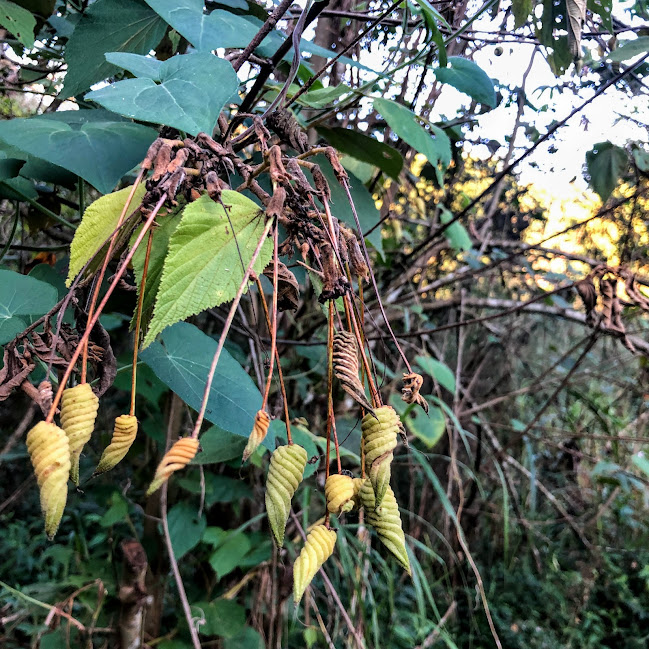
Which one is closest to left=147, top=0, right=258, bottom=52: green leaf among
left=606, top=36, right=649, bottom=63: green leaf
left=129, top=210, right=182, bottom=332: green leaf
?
left=129, top=210, right=182, bottom=332: green leaf

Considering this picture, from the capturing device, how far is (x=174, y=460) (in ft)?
0.61

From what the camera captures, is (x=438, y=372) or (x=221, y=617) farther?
(x=438, y=372)

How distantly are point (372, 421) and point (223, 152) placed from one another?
174 millimetres

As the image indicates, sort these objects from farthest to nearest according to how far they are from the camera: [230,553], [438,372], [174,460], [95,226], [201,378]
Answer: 1. [438,372]
2. [230,553]
3. [201,378]
4. [95,226]
5. [174,460]

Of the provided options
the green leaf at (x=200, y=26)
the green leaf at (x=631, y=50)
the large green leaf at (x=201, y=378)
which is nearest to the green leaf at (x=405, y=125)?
the green leaf at (x=200, y=26)

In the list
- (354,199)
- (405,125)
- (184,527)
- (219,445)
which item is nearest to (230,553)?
(184,527)

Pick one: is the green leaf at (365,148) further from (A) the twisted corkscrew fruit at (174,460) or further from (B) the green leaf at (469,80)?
(A) the twisted corkscrew fruit at (174,460)

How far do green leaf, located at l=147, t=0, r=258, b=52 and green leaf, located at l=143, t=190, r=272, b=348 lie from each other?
7.5 inches

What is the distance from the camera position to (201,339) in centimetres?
46

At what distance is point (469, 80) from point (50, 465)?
2.32ft

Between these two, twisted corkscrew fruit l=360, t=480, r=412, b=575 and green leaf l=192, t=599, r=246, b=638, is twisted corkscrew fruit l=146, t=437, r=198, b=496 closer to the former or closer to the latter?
twisted corkscrew fruit l=360, t=480, r=412, b=575

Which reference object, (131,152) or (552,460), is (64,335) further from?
(552,460)

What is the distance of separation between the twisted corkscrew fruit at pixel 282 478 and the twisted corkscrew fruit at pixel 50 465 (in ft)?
0.26

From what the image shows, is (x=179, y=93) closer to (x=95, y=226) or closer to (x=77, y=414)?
(x=95, y=226)
